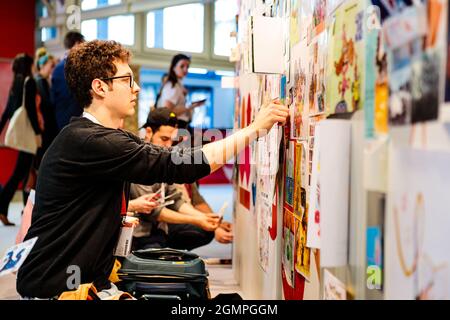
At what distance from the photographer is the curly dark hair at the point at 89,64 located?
1.81 m

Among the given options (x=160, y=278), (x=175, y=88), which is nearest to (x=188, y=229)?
(x=160, y=278)

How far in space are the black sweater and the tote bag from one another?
150 inches

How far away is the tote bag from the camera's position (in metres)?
5.33

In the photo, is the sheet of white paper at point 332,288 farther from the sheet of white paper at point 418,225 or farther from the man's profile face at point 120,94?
the man's profile face at point 120,94

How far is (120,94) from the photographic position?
182 centimetres

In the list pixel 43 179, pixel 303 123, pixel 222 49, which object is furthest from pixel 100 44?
pixel 222 49

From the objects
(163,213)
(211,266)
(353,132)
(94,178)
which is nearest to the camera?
(353,132)

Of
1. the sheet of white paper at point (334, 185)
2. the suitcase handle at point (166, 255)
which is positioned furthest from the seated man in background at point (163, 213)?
the sheet of white paper at point (334, 185)

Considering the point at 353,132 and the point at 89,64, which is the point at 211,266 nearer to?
the point at 89,64

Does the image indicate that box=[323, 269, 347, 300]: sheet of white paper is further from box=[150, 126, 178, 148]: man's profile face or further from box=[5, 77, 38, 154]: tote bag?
box=[5, 77, 38, 154]: tote bag

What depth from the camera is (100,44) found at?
183 cm

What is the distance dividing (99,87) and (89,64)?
Answer: 79 millimetres

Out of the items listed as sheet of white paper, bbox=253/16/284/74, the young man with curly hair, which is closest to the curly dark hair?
the young man with curly hair

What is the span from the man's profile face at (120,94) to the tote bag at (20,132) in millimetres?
3764
